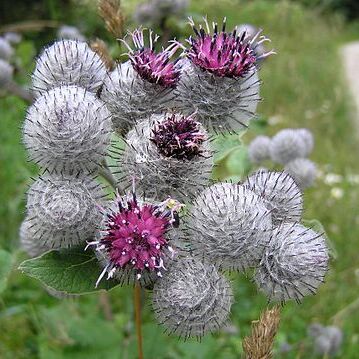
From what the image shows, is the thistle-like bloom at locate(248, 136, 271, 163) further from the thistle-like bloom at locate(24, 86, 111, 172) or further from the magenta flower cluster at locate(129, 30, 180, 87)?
the thistle-like bloom at locate(24, 86, 111, 172)

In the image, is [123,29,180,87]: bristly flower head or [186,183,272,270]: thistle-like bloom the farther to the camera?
[123,29,180,87]: bristly flower head

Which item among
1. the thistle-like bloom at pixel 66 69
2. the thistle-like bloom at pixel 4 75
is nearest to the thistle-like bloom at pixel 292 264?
the thistle-like bloom at pixel 66 69

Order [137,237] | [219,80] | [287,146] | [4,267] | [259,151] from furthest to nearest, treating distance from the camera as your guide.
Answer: [259,151], [287,146], [4,267], [219,80], [137,237]

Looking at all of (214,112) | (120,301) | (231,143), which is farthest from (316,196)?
(214,112)

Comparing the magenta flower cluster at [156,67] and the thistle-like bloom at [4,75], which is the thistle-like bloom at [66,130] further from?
the thistle-like bloom at [4,75]

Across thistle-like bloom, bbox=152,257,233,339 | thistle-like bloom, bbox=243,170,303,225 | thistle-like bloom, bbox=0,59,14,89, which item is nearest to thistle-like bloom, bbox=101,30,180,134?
thistle-like bloom, bbox=243,170,303,225

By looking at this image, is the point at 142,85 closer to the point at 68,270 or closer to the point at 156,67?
the point at 156,67

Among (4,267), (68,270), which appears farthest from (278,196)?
(4,267)
